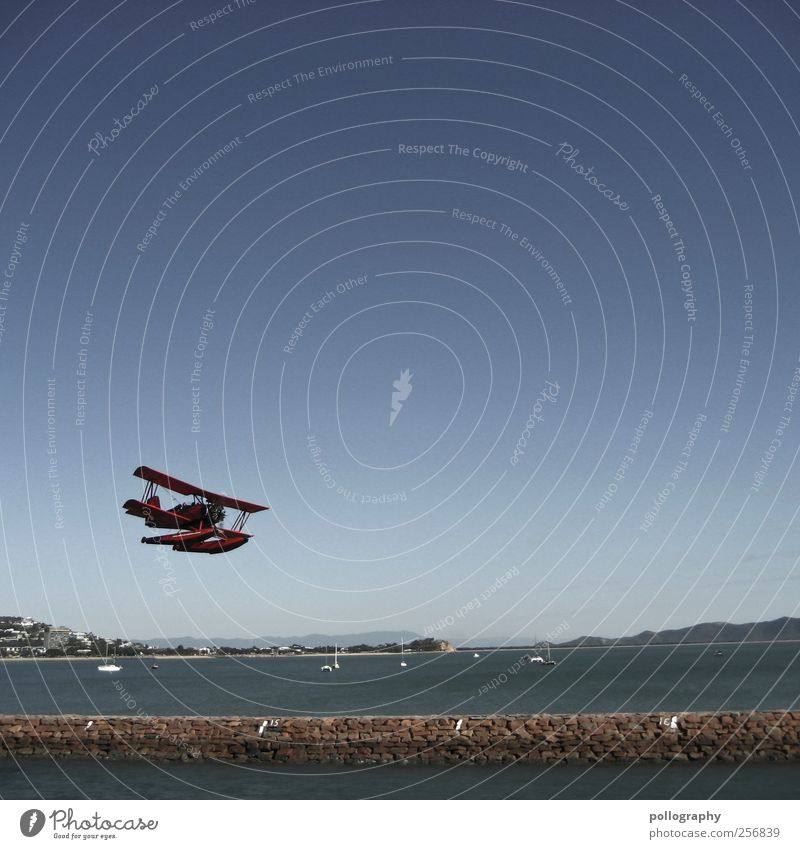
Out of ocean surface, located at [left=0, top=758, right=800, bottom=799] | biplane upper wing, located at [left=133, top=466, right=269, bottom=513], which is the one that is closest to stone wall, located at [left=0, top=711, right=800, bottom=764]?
ocean surface, located at [left=0, top=758, right=800, bottom=799]

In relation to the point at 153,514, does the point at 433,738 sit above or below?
below

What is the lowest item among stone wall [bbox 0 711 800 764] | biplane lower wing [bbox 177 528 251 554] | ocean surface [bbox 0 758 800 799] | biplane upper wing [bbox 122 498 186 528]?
ocean surface [bbox 0 758 800 799]

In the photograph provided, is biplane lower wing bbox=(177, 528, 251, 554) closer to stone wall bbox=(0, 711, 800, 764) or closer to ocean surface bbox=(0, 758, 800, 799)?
ocean surface bbox=(0, 758, 800, 799)

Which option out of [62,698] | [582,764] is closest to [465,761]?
[582,764]

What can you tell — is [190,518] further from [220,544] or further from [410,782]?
[410,782]

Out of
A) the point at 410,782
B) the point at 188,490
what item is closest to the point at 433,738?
the point at 410,782
